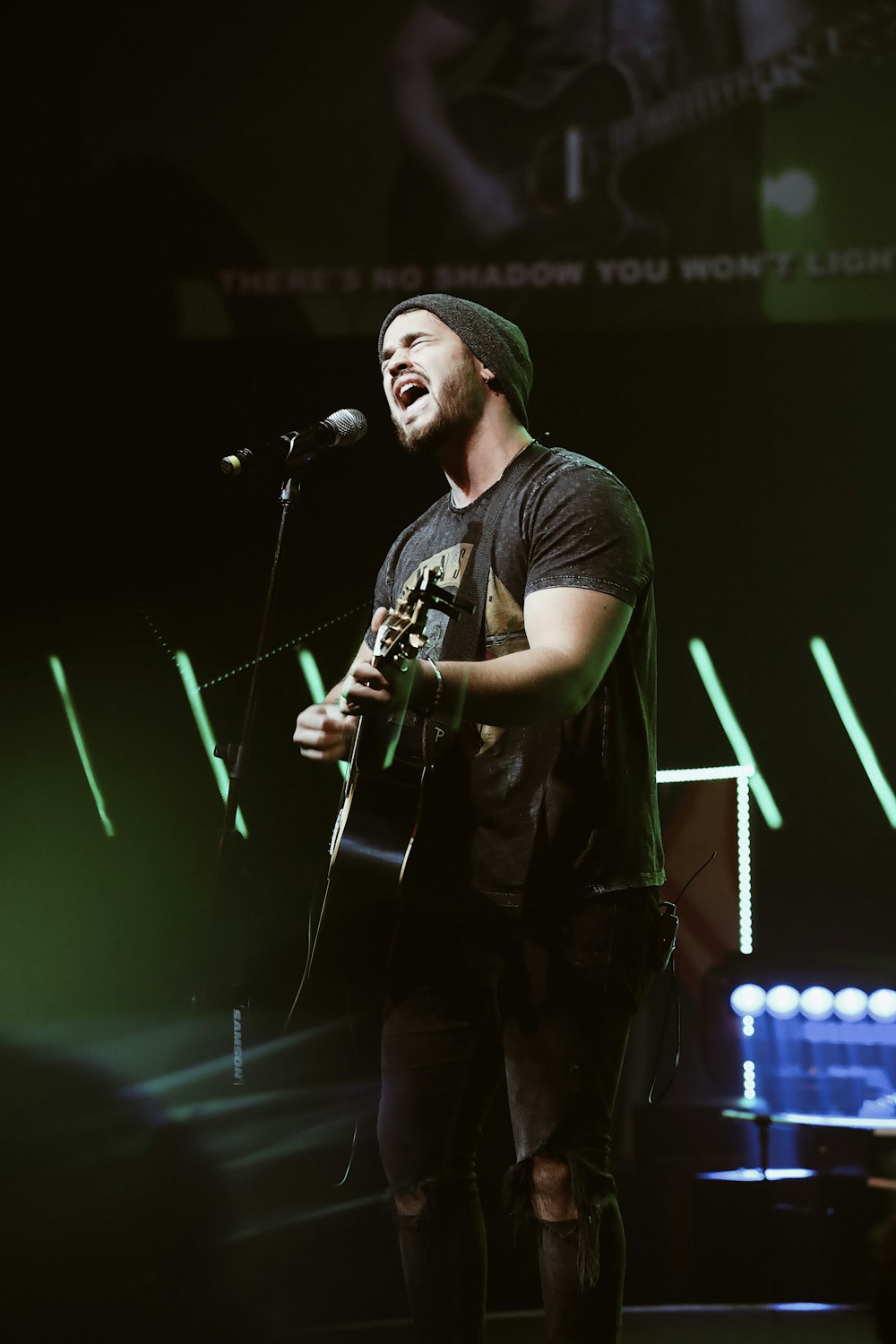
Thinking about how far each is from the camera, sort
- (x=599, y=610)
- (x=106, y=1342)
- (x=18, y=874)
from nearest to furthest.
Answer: (x=599, y=610), (x=106, y=1342), (x=18, y=874)

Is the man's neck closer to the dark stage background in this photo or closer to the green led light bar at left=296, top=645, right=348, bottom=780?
the dark stage background

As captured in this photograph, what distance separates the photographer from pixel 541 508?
171cm

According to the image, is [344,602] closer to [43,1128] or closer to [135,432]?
[135,432]

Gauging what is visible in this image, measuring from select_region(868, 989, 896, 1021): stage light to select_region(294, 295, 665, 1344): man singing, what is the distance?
1730 millimetres

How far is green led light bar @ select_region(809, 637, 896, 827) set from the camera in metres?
3.84

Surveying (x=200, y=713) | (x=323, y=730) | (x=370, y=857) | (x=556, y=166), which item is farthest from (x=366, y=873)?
(x=556, y=166)

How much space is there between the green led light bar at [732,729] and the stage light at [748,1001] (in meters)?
0.80

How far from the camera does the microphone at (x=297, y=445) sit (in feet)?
6.88

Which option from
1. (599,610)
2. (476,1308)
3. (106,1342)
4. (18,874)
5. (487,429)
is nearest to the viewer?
(599,610)

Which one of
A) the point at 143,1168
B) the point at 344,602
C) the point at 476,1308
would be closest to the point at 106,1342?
the point at 143,1168

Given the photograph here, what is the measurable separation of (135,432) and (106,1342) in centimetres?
273

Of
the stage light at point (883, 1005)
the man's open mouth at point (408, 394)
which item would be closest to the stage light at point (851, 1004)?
the stage light at point (883, 1005)

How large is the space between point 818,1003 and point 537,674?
2130 mm

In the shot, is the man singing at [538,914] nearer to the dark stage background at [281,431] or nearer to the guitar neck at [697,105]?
the dark stage background at [281,431]
